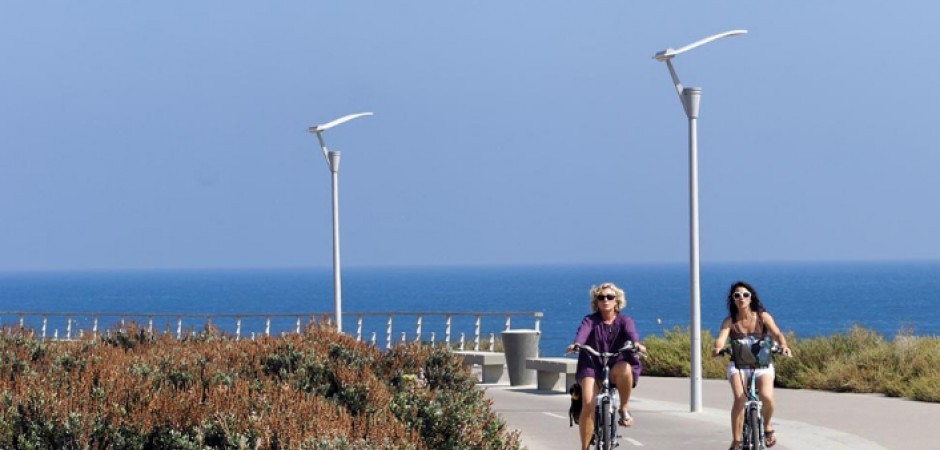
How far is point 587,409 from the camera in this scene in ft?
45.6

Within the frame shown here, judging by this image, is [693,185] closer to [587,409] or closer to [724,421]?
[724,421]

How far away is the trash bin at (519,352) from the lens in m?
26.0

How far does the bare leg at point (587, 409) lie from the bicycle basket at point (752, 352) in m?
1.25

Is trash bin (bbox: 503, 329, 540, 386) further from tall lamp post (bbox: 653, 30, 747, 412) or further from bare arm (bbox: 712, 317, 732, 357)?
bare arm (bbox: 712, 317, 732, 357)

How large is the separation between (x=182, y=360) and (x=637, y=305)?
166 metres

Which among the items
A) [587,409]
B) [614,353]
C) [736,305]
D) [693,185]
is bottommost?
[587,409]

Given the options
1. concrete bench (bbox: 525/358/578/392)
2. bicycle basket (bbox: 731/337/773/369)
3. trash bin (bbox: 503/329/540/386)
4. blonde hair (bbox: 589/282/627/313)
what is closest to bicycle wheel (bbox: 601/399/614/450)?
blonde hair (bbox: 589/282/627/313)

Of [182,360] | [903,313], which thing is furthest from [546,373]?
[903,313]

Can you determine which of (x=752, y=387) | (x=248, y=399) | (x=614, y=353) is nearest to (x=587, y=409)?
Answer: (x=614, y=353)

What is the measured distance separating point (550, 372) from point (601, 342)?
1103 cm

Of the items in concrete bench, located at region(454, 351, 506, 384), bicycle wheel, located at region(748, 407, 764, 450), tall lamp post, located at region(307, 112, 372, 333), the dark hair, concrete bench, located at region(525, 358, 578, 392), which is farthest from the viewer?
tall lamp post, located at region(307, 112, 372, 333)

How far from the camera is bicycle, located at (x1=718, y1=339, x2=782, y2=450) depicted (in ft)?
44.0

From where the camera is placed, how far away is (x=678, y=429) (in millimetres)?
17891

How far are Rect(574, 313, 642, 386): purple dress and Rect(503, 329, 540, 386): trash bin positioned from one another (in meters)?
12.0
